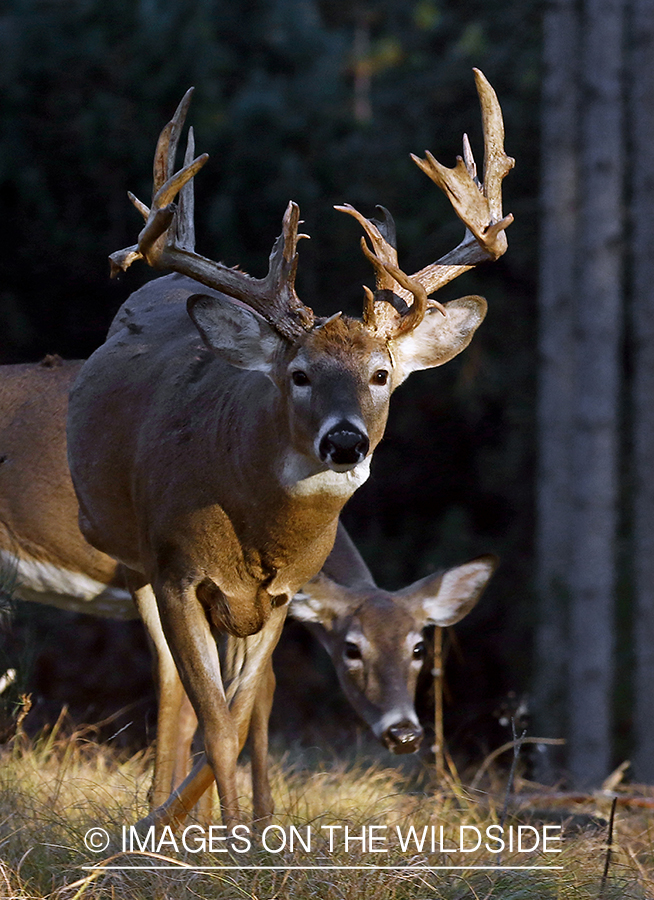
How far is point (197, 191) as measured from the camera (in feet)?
40.7

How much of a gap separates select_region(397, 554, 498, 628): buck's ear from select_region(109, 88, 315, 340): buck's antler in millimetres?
2245

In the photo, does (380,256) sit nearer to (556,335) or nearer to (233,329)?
(233,329)

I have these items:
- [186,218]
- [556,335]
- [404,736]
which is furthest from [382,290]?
[556,335]

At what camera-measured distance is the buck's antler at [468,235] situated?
4.11m

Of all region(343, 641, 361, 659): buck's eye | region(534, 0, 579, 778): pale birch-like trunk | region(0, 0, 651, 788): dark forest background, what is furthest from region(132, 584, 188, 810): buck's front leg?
region(534, 0, 579, 778): pale birch-like trunk

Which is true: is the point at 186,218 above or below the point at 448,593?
above

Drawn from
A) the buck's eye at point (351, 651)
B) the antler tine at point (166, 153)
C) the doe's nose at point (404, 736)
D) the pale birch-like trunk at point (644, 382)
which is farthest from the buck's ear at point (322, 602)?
the pale birch-like trunk at point (644, 382)

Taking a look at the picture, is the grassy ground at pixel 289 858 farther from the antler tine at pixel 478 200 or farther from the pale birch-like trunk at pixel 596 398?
the pale birch-like trunk at pixel 596 398

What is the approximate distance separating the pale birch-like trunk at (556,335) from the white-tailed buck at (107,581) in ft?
20.3

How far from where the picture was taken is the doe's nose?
213 inches

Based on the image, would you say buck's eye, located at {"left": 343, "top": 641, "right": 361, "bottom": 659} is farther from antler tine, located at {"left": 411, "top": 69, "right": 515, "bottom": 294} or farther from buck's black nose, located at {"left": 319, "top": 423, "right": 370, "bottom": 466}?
buck's black nose, located at {"left": 319, "top": 423, "right": 370, "bottom": 466}

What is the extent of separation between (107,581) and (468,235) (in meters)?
2.30

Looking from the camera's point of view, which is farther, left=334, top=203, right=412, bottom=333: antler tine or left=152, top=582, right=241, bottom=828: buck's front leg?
left=152, top=582, right=241, bottom=828: buck's front leg

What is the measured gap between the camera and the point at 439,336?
439 centimetres
